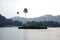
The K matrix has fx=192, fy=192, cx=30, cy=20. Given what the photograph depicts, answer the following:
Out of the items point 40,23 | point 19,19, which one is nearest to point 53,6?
point 40,23

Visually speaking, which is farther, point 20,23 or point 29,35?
point 20,23

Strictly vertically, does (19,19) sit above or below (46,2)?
below

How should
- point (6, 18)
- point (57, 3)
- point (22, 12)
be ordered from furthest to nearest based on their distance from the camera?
1. point (22, 12)
2. point (6, 18)
3. point (57, 3)

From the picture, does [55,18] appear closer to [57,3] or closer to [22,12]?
[57,3]

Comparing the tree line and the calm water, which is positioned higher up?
the tree line

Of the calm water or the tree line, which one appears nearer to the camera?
the calm water

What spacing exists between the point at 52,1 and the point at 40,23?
3.80 feet

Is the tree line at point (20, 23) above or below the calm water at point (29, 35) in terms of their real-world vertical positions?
above

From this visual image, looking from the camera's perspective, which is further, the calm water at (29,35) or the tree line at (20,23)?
the tree line at (20,23)

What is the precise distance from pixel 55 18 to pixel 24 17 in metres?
1.27

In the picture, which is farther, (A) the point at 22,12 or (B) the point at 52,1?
(A) the point at 22,12

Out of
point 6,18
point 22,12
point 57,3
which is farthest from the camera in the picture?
point 22,12

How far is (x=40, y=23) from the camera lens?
25.4 feet

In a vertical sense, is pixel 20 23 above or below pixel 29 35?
above
